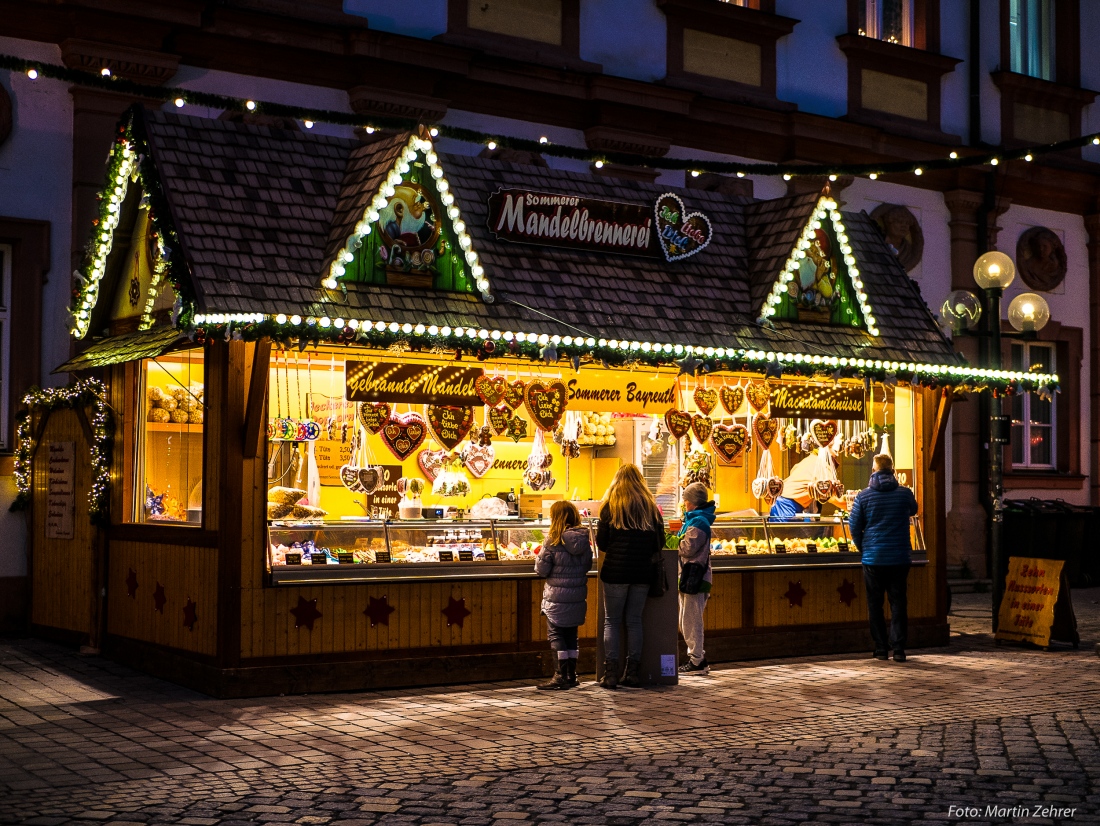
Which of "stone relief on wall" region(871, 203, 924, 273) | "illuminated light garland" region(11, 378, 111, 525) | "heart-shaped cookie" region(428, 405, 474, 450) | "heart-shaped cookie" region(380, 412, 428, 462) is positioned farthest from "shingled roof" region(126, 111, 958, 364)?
"stone relief on wall" region(871, 203, 924, 273)

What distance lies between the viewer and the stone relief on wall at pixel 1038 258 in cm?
2247

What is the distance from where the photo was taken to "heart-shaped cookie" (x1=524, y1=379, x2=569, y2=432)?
42.9ft

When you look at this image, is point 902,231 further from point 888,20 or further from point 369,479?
point 369,479

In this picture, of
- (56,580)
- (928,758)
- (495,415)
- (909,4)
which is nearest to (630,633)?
(495,415)

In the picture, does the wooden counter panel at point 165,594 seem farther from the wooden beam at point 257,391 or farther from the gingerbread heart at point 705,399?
the gingerbread heart at point 705,399

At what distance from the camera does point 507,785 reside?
7.73 m

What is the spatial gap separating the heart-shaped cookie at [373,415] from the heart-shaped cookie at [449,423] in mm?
409

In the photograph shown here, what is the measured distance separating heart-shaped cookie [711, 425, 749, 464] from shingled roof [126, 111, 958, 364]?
1.15 meters

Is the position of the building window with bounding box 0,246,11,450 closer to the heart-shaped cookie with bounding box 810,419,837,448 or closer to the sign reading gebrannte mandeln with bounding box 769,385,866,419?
the sign reading gebrannte mandeln with bounding box 769,385,866,419

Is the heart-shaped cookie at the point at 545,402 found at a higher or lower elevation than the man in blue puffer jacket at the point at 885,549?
higher

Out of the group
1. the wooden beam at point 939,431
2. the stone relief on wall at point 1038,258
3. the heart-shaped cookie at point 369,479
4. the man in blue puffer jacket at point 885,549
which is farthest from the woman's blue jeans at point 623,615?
the stone relief on wall at point 1038,258

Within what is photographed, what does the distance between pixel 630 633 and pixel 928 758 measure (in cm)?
343

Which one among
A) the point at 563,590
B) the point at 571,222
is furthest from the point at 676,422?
the point at 563,590

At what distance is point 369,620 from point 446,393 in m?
2.18
